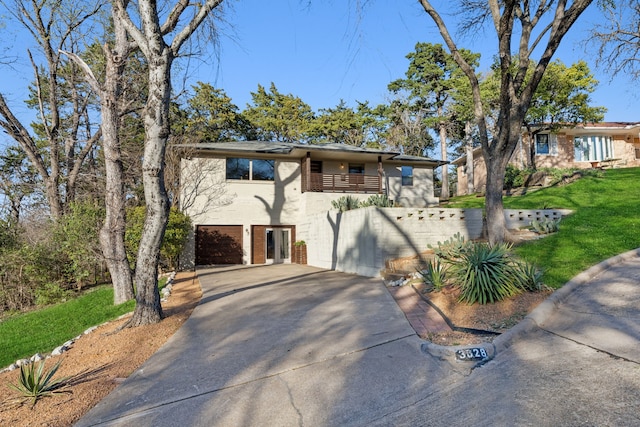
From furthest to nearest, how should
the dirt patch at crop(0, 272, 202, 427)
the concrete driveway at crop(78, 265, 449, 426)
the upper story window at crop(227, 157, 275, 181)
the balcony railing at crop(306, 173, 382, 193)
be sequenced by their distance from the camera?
1. the balcony railing at crop(306, 173, 382, 193)
2. the upper story window at crop(227, 157, 275, 181)
3. the dirt patch at crop(0, 272, 202, 427)
4. the concrete driveway at crop(78, 265, 449, 426)

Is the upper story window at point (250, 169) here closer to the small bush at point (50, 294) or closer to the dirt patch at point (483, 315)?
the small bush at point (50, 294)

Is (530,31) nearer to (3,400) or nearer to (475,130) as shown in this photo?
(3,400)

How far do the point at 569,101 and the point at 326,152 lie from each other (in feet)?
58.2

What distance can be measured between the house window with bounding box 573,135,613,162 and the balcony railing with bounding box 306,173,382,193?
1757cm

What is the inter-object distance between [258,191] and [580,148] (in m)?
24.6

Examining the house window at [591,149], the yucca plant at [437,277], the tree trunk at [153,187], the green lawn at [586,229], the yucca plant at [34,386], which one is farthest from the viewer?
the house window at [591,149]

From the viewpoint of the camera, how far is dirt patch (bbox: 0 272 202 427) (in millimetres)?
3648

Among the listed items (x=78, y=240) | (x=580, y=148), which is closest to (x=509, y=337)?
(x=78, y=240)

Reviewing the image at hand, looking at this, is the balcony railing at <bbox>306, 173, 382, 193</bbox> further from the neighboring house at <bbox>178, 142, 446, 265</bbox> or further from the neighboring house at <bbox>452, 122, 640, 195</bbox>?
the neighboring house at <bbox>452, 122, 640, 195</bbox>

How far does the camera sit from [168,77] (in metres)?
6.96

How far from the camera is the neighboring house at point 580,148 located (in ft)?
88.9

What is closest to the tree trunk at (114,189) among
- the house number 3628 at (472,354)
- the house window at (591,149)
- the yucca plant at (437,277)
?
the yucca plant at (437,277)

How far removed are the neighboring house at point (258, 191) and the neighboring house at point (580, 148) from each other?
12.9 meters

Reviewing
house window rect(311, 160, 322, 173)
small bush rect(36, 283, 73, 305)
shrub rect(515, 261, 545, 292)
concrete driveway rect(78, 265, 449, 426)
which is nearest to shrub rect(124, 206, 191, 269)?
small bush rect(36, 283, 73, 305)
